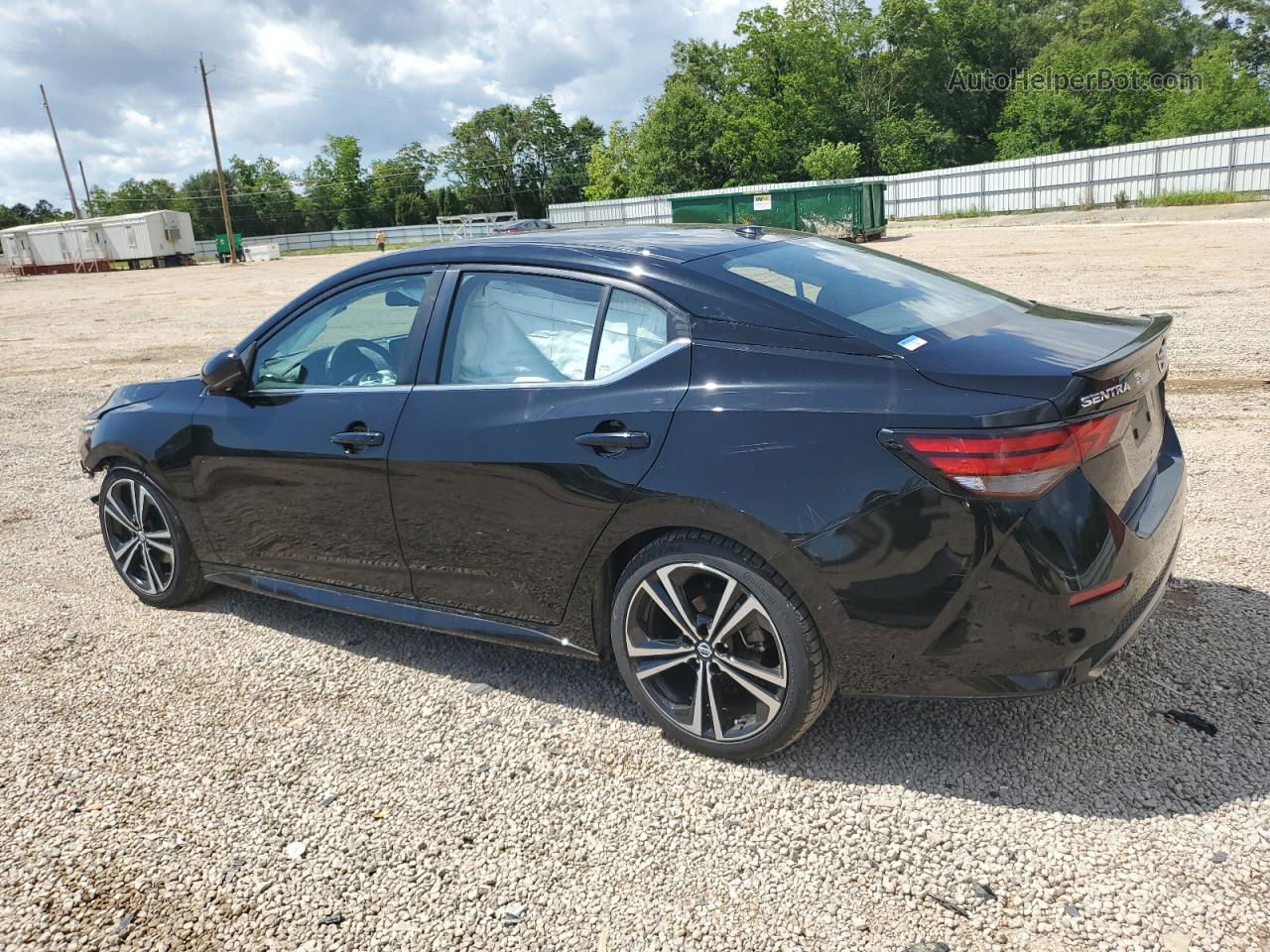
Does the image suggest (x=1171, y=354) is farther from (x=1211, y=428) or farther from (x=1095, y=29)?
(x=1095, y=29)

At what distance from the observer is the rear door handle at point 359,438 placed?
3.56 m

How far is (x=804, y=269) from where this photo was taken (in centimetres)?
335

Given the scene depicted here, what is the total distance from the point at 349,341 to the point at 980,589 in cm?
261

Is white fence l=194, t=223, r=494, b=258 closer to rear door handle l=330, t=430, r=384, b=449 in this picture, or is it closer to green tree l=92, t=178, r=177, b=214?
green tree l=92, t=178, r=177, b=214

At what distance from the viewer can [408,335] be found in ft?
12.0

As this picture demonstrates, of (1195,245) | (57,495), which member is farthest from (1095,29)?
(57,495)

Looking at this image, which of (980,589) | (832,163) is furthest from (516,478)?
(832,163)

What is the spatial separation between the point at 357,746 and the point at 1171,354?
8195mm

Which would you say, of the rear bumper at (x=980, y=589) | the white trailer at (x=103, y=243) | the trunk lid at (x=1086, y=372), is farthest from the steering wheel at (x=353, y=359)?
the white trailer at (x=103, y=243)

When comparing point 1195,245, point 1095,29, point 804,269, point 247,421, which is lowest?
point 1195,245

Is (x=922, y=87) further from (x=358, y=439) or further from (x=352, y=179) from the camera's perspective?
(x=358, y=439)

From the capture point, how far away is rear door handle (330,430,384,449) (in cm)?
356

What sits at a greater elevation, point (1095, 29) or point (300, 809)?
point (1095, 29)

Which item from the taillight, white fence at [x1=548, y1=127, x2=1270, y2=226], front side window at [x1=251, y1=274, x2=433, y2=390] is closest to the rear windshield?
the taillight
